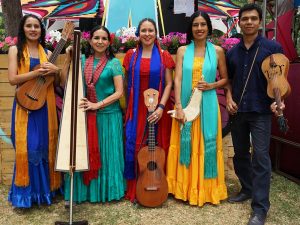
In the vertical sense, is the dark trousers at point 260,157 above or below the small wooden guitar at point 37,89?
below

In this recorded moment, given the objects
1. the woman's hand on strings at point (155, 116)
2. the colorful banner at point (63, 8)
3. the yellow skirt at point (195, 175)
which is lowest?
the yellow skirt at point (195, 175)

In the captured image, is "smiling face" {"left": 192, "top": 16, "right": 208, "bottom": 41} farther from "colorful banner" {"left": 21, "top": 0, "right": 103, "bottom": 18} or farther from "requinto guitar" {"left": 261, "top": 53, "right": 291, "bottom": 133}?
"colorful banner" {"left": 21, "top": 0, "right": 103, "bottom": 18}

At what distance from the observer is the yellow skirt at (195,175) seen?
352 centimetres

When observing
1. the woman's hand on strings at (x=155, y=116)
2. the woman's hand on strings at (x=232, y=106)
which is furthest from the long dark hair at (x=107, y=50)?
the woman's hand on strings at (x=232, y=106)

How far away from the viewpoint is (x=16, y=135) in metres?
3.30

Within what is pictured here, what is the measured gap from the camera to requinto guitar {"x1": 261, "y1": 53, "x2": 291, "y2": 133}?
2897 mm

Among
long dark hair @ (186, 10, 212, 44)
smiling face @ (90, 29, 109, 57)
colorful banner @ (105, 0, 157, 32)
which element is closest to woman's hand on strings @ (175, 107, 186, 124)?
long dark hair @ (186, 10, 212, 44)

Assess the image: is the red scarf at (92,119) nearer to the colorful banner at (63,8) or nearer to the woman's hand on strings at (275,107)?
the woman's hand on strings at (275,107)

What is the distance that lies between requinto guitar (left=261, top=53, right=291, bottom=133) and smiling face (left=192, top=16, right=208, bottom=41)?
0.65 metres

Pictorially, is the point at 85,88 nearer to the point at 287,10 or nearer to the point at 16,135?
the point at 16,135

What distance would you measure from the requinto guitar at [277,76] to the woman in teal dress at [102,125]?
1.37 metres

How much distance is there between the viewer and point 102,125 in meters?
3.48

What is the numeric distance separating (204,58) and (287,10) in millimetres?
3372

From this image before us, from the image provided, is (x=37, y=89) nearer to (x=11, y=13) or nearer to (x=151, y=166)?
(x=151, y=166)
